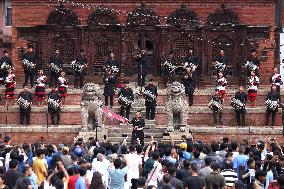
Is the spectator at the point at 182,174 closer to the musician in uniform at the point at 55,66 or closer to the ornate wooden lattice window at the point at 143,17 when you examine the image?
the musician in uniform at the point at 55,66

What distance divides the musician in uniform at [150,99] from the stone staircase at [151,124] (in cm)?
38

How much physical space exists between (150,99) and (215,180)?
1526 centimetres

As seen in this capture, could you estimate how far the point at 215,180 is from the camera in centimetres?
1712

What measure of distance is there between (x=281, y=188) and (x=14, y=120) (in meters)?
19.5

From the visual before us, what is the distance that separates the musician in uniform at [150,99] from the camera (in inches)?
1264

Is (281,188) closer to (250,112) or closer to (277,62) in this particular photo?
(250,112)

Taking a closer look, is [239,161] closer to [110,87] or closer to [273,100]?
[273,100]

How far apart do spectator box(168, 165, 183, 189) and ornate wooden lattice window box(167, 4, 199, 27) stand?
75.6ft

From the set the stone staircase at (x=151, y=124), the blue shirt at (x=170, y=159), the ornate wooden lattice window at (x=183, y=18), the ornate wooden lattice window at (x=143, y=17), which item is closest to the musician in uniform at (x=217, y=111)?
the stone staircase at (x=151, y=124)

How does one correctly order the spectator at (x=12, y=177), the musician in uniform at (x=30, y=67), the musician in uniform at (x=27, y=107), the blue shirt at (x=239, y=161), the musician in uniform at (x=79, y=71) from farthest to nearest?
the musician in uniform at (x=79, y=71)
the musician in uniform at (x=30, y=67)
the musician in uniform at (x=27, y=107)
the blue shirt at (x=239, y=161)
the spectator at (x=12, y=177)

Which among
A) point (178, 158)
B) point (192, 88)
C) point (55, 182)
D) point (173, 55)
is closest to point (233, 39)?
point (173, 55)

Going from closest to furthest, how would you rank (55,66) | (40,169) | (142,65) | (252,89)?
(40,169) → (252,89) → (55,66) → (142,65)

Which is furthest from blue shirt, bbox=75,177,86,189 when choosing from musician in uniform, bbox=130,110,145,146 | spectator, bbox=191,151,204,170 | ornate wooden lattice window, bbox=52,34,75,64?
ornate wooden lattice window, bbox=52,34,75,64

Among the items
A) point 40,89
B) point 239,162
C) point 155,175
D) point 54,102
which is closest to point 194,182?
point 155,175
